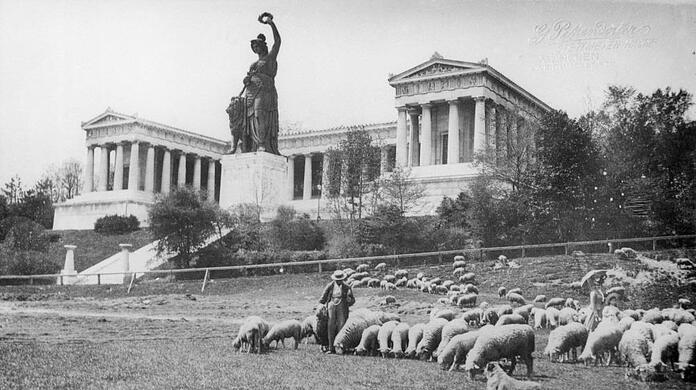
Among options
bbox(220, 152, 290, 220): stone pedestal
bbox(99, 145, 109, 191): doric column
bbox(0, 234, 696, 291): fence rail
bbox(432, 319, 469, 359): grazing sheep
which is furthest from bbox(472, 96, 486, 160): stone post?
bbox(432, 319, 469, 359): grazing sheep

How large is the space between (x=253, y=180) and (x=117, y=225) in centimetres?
790

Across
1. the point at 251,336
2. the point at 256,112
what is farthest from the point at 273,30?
the point at 251,336

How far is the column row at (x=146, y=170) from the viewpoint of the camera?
35781 mm

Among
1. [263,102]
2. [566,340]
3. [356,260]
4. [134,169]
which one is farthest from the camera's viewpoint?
[134,169]

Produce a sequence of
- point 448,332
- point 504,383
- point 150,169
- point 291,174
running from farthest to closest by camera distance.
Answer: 1. point 291,174
2. point 150,169
3. point 448,332
4. point 504,383

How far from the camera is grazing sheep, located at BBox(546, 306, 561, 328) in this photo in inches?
452

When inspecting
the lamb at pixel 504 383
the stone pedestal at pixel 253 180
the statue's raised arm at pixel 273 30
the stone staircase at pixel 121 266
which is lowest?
the lamb at pixel 504 383

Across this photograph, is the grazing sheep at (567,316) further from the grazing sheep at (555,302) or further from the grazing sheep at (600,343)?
the grazing sheep at (600,343)

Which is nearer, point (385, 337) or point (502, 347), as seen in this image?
point (502, 347)

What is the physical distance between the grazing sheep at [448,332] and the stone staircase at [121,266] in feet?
27.0

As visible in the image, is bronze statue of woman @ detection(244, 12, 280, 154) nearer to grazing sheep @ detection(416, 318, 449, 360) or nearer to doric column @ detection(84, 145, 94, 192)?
grazing sheep @ detection(416, 318, 449, 360)

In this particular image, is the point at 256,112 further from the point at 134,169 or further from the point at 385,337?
the point at 134,169

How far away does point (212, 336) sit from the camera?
11.3 metres

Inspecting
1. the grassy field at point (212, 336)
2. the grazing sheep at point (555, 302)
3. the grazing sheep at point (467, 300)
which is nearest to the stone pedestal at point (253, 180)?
the grassy field at point (212, 336)
